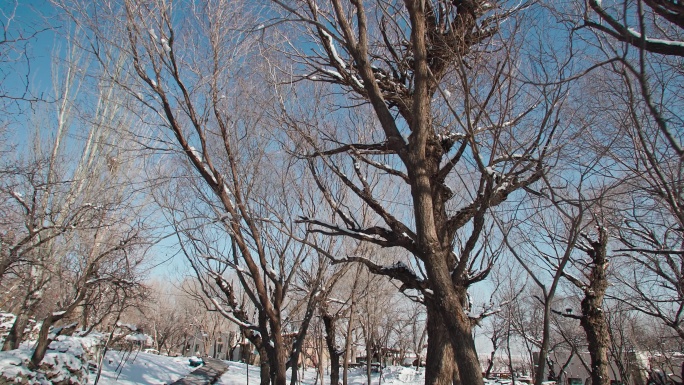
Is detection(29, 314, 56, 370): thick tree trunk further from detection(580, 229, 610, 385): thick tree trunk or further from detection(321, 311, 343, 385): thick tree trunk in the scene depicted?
detection(580, 229, 610, 385): thick tree trunk

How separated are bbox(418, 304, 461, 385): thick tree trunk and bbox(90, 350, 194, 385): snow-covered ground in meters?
11.3

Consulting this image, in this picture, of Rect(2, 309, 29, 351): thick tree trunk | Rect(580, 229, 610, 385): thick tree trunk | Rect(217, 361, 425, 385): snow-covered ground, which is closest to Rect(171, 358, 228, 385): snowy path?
Rect(217, 361, 425, 385): snow-covered ground

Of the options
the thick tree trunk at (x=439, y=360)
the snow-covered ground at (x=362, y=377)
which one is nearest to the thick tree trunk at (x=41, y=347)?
the snow-covered ground at (x=362, y=377)

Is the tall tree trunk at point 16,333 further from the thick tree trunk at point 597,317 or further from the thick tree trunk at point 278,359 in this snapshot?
the thick tree trunk at point 597,317

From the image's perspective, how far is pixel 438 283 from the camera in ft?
9.45

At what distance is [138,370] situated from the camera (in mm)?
15594

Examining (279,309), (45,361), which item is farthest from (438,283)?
(45,361)

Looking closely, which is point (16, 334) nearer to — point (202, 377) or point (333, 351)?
point (202, 377)

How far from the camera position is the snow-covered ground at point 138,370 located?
1322 cm

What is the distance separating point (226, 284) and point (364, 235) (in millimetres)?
5316

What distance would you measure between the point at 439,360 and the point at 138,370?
15.2 meters

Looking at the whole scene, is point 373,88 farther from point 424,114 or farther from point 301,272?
point 301,272

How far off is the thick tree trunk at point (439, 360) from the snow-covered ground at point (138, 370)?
37.2 ft

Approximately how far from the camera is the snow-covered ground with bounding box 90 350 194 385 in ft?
43.4
